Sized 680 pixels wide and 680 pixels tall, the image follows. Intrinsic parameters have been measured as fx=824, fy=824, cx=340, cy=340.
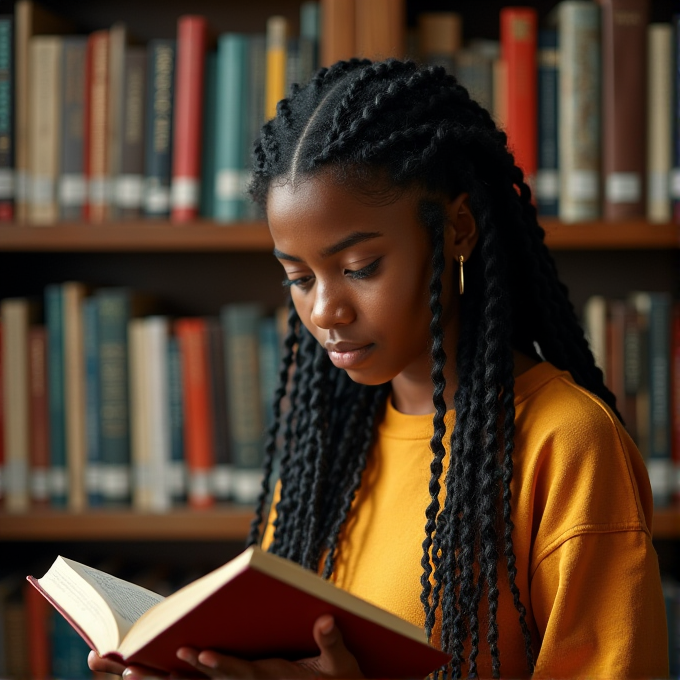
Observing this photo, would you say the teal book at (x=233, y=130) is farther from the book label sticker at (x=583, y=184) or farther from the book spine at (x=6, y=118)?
the book label sticker at (x=583, y=184)

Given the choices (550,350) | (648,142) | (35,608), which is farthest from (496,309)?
(35,608)

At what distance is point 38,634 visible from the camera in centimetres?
153

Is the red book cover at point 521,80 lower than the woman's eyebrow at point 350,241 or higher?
higher

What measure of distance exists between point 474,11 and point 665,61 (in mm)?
401

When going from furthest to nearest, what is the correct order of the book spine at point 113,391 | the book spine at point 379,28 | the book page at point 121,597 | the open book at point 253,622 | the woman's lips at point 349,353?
the book spine at point 113,391, the book spine at point 379,28, the woman's lips at point 349,353, the book page at point 121,597, the open book at point 253,622

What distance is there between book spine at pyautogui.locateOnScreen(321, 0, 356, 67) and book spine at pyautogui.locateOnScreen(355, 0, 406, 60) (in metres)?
0.01

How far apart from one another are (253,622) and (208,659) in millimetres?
55

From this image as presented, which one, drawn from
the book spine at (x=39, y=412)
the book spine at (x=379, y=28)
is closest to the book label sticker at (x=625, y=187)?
the book spine at (x=379, y=28)

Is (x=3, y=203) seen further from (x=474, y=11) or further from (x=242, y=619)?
(x=242, y=619)

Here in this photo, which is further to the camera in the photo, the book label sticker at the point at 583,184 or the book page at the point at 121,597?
the book label sticker at the point at 583,184

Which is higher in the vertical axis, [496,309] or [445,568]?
[496,309]

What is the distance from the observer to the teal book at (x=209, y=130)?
1.49 m

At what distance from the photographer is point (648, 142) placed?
1411 mm

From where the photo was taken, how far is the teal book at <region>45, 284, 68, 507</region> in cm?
151
